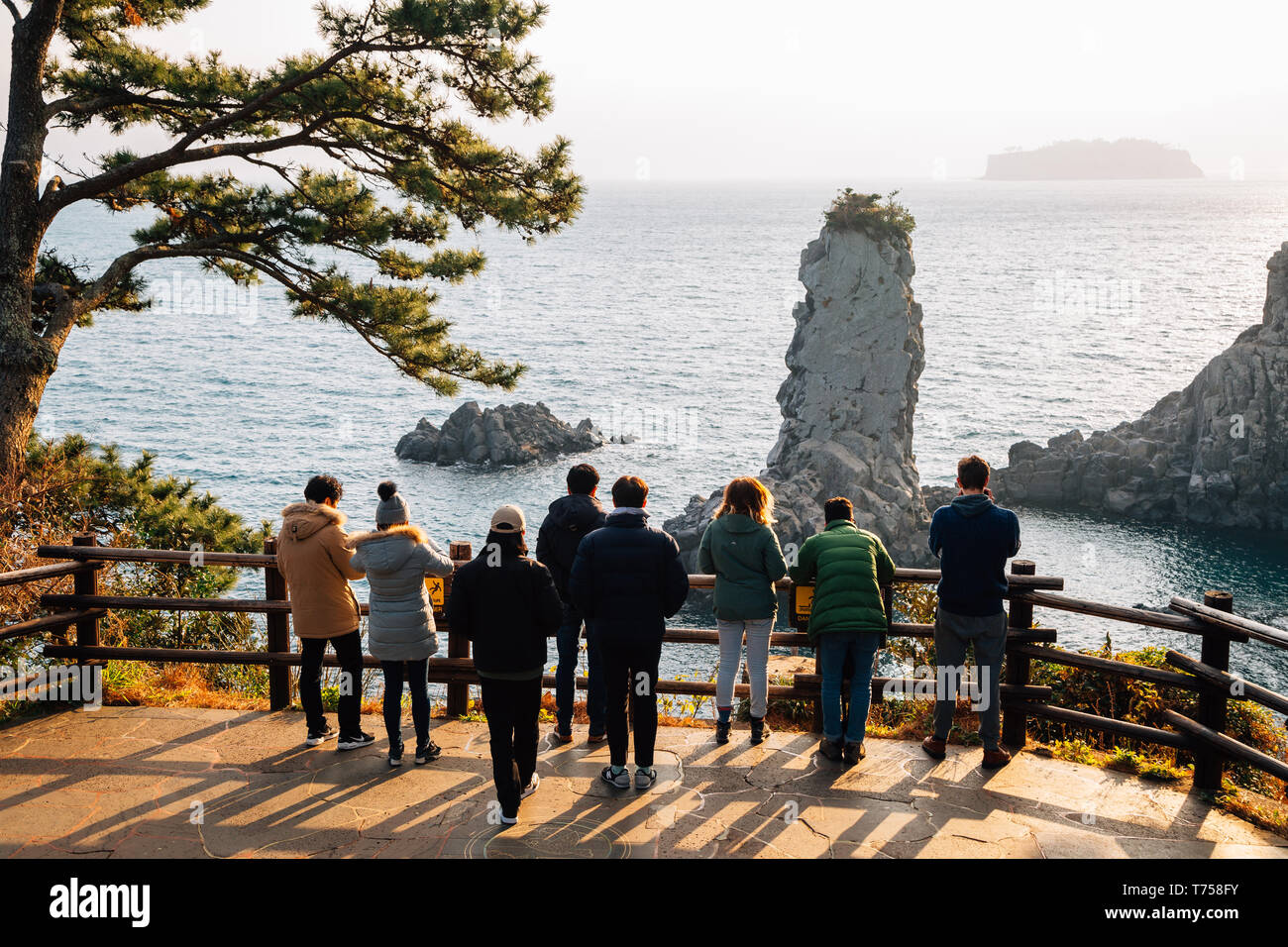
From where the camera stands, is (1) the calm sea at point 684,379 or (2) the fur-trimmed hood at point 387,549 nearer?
(2) the fur-trimmed hood at point 387,549

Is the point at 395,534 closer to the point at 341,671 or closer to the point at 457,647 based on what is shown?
the point at 341,671

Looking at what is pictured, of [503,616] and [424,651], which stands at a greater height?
[503,616]

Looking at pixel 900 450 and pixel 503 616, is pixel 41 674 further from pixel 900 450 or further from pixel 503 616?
pixel 900 450

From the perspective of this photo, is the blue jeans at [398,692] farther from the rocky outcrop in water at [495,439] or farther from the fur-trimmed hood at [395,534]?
the rocky outcrop in water at [495,439]

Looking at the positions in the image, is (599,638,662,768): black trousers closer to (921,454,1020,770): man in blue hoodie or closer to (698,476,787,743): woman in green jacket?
(698,476,787,743): woman in green jacket

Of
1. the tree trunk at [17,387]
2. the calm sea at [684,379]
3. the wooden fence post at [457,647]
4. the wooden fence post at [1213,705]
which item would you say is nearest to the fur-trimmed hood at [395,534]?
the wooden fence post at [457,647]

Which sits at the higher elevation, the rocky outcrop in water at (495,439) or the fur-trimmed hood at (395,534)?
the fur-trimmed hood at (395,534)

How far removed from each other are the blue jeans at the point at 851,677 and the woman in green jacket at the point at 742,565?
1.48ft

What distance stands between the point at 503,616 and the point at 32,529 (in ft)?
27.4

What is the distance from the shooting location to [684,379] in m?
85.6

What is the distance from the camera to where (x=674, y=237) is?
648 feet

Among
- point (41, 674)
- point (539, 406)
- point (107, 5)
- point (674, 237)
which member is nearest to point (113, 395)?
point (539, 406)

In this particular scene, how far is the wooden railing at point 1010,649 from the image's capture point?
6137mm

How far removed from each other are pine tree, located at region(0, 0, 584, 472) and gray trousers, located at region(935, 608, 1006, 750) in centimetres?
802
